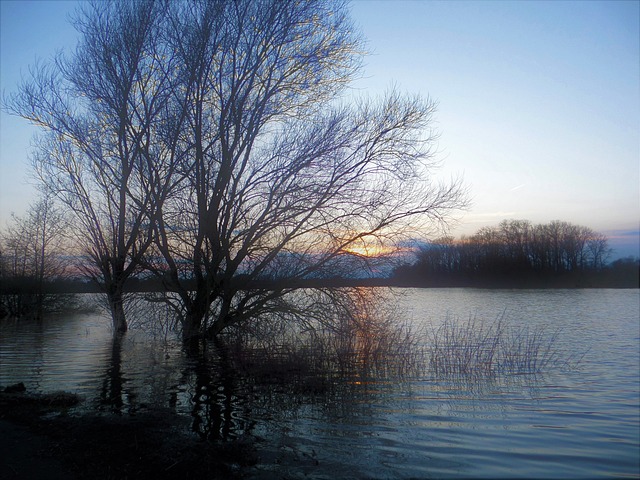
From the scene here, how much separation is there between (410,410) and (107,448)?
538cm

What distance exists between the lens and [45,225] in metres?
36.0

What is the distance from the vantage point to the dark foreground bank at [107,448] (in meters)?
6.38

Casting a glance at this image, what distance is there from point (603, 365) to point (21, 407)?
1289cm

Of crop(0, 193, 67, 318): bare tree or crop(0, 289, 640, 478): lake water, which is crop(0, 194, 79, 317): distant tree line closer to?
crop(0, 193, 67, 318): bare tree

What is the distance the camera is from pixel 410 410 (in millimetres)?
9562

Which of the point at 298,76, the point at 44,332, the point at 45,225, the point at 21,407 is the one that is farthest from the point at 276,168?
the point at 45,225

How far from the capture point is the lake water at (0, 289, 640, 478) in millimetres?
6688

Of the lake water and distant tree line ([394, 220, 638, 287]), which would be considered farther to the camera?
distant tree line ([394, 220, 638, 287])

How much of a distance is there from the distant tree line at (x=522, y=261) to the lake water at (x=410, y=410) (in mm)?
1182

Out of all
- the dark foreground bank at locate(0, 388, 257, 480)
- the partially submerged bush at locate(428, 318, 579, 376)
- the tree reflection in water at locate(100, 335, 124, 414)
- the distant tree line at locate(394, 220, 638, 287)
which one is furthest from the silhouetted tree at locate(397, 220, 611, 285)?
the tree reflection in water at locate(100, 335, 124, 414)

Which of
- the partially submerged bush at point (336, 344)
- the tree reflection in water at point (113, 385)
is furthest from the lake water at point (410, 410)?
the partially submerged bush at point (336, 344)

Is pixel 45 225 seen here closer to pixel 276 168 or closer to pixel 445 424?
pixel 276 168

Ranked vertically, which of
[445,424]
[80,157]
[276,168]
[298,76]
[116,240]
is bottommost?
[445,424]

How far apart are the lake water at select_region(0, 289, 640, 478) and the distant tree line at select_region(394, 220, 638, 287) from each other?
118 centimetres
